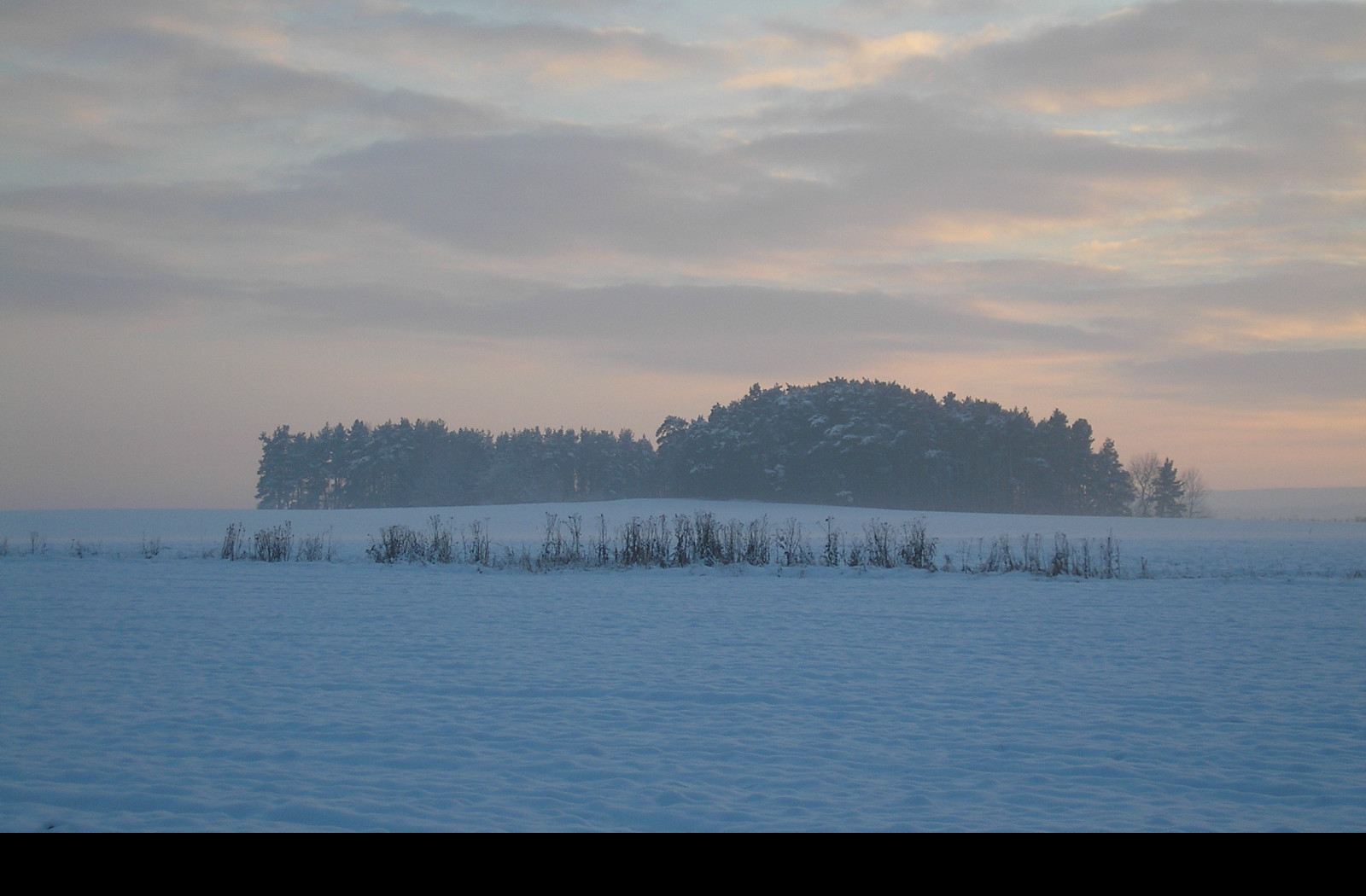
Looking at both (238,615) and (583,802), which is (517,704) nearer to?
(583,802)

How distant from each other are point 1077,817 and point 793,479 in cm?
6060

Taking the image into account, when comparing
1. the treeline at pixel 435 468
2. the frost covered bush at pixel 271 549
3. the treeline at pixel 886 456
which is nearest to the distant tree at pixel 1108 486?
the treeline at pixel 886 456

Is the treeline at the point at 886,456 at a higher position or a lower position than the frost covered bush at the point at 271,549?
higher

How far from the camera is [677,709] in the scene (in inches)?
279

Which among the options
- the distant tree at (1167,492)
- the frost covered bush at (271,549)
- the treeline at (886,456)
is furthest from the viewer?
the distant tree at (1167,492)

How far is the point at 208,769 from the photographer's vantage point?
17.5ft

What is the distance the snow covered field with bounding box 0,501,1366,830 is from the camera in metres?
4.71

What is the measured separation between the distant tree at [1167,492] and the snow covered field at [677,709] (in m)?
66.8

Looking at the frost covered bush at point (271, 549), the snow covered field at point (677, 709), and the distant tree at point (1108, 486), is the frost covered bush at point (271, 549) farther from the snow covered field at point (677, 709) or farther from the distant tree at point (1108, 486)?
the distant tree at point (1108, 486)

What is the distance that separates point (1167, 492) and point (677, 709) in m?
80.5

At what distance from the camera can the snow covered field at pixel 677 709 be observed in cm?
471

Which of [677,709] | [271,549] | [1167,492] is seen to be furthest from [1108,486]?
[677,709]

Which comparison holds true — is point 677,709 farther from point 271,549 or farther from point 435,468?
point 435,468
